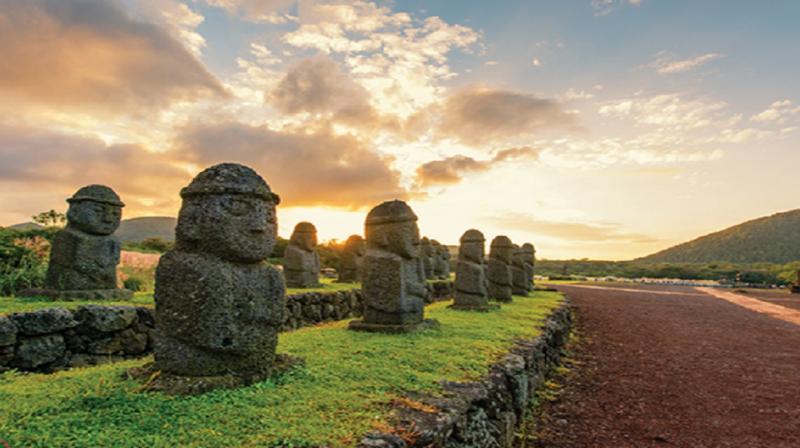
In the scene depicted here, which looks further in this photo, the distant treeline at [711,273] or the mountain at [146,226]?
the mountain at [146,226]

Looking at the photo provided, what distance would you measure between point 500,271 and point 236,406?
42.4 feet

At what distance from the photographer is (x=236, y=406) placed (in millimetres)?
3789

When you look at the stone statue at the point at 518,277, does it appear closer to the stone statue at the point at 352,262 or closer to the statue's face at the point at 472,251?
the stone statue at the point at 352,262

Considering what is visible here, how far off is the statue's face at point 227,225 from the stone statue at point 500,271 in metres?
11.8

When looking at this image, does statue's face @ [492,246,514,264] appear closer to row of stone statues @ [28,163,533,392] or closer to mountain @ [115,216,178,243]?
row of stone statues @ [28,163,533,392]

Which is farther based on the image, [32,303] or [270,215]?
[32,303]

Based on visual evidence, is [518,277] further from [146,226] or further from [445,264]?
[146,226]

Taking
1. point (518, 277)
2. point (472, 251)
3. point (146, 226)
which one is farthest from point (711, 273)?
point (146, 226)

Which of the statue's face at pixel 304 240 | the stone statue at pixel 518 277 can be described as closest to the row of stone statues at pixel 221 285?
the statue's face at pixel 304 240

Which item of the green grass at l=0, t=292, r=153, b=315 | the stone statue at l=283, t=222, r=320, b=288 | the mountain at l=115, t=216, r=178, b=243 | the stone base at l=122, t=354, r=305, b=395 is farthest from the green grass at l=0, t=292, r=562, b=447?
the mountain at l=115, t=216, r=178, b=243

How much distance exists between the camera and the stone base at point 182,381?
4078 millimetres

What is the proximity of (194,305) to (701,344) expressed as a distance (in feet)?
43.1

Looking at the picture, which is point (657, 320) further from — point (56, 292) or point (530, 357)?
point (56, 292)

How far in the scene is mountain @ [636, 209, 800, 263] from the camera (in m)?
100
